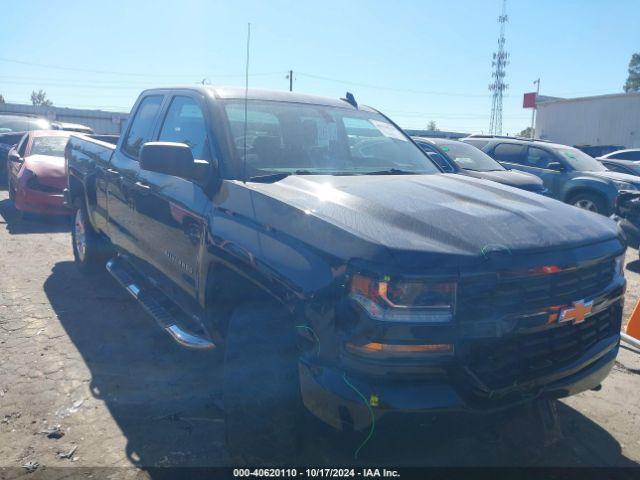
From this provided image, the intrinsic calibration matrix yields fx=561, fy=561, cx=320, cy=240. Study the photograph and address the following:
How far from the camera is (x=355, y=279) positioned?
2.21 meters

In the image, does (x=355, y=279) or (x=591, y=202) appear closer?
(x=355, y=279)

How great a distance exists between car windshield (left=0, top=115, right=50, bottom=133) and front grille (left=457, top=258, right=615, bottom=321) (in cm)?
1426

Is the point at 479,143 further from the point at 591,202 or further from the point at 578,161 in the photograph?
the point at 591,202

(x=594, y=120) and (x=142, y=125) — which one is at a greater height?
(x=594, y=120)

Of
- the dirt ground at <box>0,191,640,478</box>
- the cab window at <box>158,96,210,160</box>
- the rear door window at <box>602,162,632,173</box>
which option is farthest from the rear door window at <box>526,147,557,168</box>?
the cab window at <box>158,96,210,160</box>

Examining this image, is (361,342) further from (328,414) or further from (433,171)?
(433,171)

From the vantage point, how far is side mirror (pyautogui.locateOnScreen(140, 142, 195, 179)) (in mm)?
3076

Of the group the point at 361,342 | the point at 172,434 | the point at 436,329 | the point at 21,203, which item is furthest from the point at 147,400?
the point at 21,203

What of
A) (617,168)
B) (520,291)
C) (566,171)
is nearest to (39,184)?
(520,291)

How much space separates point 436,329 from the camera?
219 cm

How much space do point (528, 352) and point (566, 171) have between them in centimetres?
927

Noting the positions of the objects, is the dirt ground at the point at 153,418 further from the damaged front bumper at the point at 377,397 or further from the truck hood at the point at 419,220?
the truck hood at the point at 419,220

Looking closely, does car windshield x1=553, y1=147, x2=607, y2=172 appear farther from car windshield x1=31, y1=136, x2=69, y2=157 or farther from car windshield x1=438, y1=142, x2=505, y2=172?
car windshield x1=31, y1=136, x2=69, y2=157

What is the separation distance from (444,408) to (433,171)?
83.8 inches
